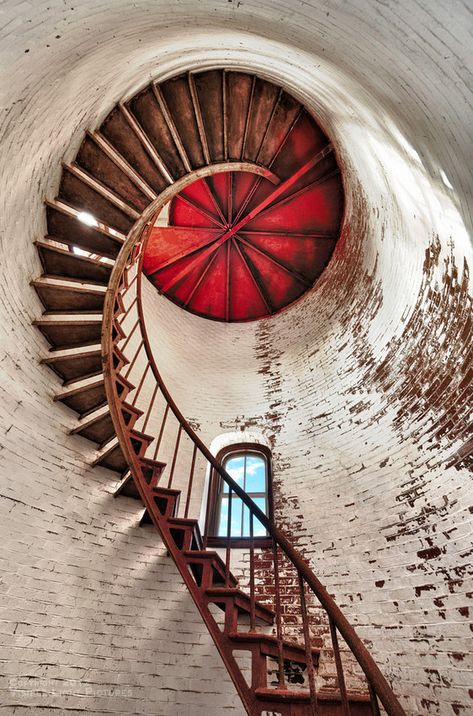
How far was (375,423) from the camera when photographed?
12.8 feet

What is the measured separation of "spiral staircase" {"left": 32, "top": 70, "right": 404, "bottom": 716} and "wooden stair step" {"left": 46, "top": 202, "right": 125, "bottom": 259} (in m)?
0.01

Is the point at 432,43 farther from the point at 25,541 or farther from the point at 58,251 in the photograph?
the point at 25,541

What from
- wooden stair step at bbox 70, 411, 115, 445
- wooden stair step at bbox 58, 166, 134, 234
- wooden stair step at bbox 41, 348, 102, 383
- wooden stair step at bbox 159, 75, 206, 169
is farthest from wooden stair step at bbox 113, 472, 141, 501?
wooden stair step at bbox 159, 75, 206, 169

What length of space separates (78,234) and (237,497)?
3.43 meters

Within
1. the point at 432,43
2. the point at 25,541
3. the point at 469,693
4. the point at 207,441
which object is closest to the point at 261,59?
the point at 432,43

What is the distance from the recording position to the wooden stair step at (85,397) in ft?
11.4

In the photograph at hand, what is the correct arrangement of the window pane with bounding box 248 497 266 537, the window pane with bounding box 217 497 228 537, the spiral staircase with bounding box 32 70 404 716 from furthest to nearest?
the window pane with bounding box 217 497 228 537 → the window pane with bounding box 248 497 266 537 → the spiral staircase with bounding box 32 70 404 716

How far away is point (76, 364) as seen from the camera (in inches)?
143

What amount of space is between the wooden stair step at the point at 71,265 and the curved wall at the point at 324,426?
0.43ft

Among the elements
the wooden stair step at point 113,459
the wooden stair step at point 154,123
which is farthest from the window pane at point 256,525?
the wooden stair step at point 154,123

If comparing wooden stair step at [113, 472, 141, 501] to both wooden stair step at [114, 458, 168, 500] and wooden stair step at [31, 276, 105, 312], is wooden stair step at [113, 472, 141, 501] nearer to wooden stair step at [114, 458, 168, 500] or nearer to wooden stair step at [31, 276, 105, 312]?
wooden stair step at [114, 458, 168, 500]

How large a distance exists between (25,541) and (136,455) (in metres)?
1.04

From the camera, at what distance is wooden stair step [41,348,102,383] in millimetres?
3490

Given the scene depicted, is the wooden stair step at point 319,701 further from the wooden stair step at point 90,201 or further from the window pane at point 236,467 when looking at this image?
the wooden stair step at point 90,201
